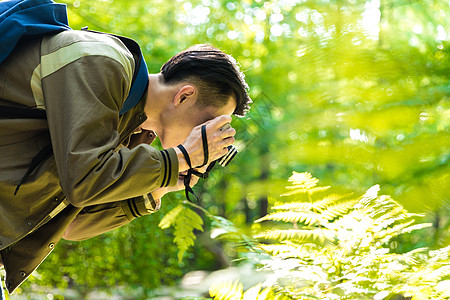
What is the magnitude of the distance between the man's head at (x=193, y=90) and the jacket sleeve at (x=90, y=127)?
0.79 feet

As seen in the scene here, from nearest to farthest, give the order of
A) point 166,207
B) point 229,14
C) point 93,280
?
1. point 166,207
2. point 229,14
3. point 93,280

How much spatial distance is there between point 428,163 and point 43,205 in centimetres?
82

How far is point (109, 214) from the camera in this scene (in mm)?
1280

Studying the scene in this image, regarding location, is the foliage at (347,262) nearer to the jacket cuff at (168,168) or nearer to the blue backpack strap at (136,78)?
the jacket cuff at (168,168)

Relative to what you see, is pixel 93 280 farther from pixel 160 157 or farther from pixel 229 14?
pixel 160 157

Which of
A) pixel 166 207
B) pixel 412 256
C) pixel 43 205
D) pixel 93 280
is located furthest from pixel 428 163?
pixel 93 280

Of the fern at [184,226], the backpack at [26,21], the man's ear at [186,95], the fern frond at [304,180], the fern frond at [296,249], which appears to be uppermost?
the backpack at [26,21]

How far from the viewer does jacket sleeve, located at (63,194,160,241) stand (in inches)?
49.5

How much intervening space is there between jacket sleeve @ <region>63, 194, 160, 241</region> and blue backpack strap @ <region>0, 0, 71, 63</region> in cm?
49

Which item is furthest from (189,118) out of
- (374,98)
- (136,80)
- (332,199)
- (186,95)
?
(374,98)

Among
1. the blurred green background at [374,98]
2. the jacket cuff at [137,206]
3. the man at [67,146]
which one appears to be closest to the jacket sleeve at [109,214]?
the jacket cuff at [137,206]

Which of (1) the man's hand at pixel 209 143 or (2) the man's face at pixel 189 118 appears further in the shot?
(2) the man's face at pixel 189 118

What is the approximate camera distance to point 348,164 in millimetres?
→ 396

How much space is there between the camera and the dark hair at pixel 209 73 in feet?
3.82
